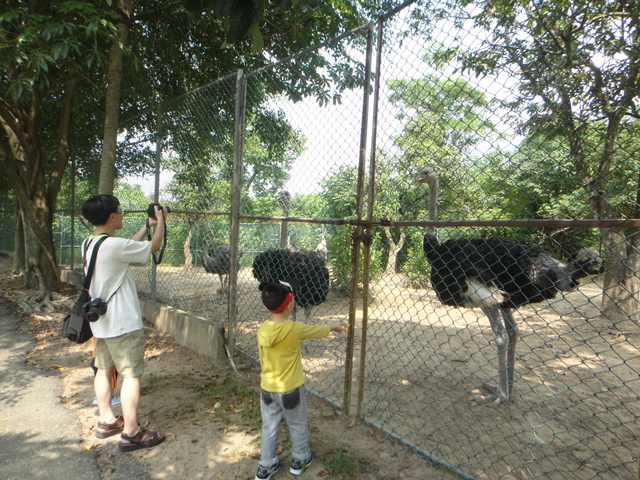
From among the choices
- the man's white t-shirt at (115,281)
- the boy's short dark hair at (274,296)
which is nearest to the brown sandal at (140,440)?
the man's white t-shirt at (115,281)

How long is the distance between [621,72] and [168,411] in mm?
3331

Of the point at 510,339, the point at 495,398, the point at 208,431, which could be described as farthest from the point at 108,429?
the point at 510,339

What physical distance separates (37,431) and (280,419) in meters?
1.83

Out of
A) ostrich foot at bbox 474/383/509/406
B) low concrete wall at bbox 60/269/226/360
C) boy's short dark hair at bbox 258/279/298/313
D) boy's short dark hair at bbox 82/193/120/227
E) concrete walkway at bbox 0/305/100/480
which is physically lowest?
concrete walkway at bbox 0/305/100/480

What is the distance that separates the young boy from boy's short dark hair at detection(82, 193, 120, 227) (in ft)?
3.91

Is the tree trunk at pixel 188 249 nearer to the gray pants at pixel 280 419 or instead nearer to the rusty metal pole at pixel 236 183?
the rusty metal pole at pixel 236 183

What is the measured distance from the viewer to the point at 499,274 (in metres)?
2.72

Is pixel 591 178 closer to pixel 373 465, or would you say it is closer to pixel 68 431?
pixel 373 465

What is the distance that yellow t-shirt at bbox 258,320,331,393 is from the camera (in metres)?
2.33

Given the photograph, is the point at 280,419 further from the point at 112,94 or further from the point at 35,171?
the point at 35,171

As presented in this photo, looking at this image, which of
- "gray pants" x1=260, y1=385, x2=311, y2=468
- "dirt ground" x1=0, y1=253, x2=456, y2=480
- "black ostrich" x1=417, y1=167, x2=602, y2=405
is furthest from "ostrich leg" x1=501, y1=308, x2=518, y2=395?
"gray pants" x1=260, y1=385, x2=311, y2=468

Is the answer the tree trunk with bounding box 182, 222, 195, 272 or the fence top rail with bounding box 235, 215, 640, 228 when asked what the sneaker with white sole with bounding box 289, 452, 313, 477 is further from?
the tree trunk with bounding box 182, 222, 195, 272

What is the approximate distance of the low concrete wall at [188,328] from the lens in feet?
13.7

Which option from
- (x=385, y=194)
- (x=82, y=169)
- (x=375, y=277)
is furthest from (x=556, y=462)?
(x=82, y=169)
